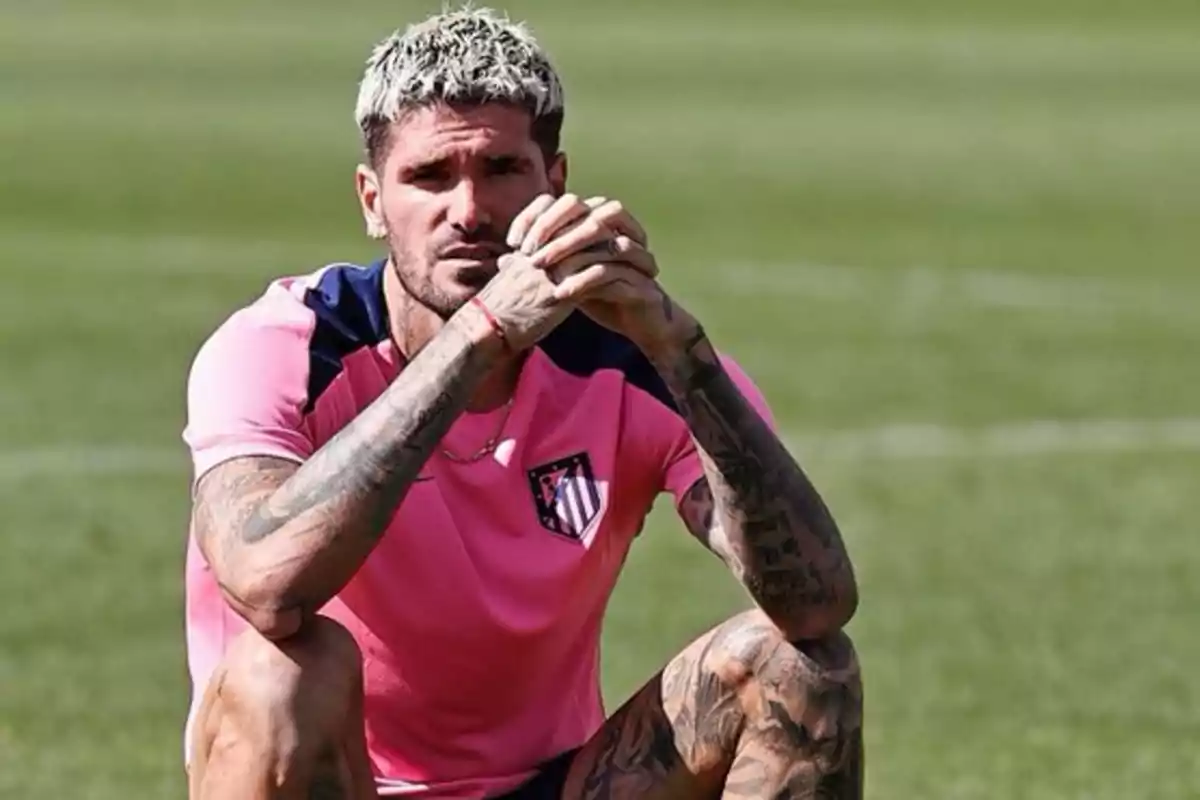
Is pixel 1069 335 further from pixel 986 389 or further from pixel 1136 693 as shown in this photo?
pixel 1136 693

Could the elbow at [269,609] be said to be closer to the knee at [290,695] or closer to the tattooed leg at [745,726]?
the knee at [290,695]

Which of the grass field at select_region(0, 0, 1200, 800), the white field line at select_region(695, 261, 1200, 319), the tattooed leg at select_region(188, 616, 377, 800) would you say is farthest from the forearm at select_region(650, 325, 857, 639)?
the white field line at select_region(695, 261, 1200, 319)

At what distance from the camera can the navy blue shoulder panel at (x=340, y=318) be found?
5.16 metres

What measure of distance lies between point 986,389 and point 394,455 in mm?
9274

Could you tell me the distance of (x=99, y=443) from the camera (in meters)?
12.0

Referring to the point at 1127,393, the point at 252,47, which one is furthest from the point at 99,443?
the point at 252,47

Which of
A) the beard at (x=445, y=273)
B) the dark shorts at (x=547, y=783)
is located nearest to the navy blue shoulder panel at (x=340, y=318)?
the beard at (x=445, y=273)

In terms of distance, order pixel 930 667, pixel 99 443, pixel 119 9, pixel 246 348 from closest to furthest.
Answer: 1. pixel 246 348
2. pixel 930 667
3. pixel 99 443
4. pixel 119 9

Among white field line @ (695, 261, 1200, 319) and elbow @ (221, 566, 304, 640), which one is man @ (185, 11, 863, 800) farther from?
white field line @ (695, 261, 1200, 319)

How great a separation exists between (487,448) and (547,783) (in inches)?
25.1

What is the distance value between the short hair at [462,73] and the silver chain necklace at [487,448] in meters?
0.50

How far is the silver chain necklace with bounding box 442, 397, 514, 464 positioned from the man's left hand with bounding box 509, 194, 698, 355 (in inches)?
15.3

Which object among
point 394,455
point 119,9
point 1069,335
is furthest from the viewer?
point 119,9

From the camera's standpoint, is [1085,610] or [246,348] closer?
[246,348]
